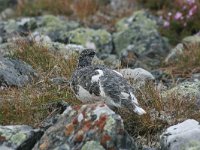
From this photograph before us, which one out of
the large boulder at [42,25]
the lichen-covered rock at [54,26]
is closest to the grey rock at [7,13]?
the large boulder at [42,25]

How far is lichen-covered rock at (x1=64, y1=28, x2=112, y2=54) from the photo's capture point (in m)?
11.6

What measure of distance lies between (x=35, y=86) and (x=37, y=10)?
7.25 meters

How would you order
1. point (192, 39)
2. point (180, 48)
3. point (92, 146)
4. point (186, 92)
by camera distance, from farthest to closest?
point (192, 39)
point (180, 48)
point (186, 92)
point (92, 146)

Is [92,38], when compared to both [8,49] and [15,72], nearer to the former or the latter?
[8,49]

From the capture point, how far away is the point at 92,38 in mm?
11945

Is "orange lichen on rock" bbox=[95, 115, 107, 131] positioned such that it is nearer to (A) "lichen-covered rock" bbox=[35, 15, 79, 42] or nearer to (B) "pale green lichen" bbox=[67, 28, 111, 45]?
(B) "pale green lichen" bbox=[67, 28, 111, 45]

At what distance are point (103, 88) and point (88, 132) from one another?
686mm

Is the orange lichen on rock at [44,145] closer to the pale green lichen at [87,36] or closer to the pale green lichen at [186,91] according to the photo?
the pale green lichen at [186,91]

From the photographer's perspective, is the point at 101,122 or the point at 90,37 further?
the point at 90,37

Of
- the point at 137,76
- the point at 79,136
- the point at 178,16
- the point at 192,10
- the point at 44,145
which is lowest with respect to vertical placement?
the point at 178,16

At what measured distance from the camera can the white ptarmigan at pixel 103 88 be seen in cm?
573

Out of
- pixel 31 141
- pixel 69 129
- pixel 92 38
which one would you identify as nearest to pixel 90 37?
pixel 92 38

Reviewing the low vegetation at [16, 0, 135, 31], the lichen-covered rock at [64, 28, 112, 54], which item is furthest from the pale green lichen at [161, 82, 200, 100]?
the low vegetation at [16, 0, 135, 31]

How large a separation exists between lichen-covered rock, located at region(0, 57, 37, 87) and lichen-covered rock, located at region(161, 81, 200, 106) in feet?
5.03
